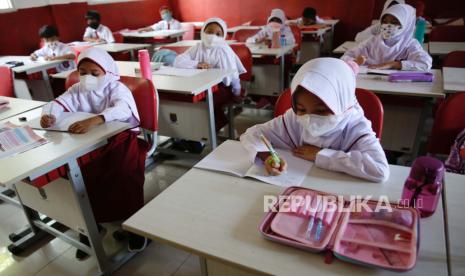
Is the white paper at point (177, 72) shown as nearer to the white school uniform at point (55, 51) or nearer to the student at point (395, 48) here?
the student at point (395, 48)

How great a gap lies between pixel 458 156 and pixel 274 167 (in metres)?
0.99

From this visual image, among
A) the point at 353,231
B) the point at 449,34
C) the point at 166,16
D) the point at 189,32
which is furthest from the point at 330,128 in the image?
the point at 166,16

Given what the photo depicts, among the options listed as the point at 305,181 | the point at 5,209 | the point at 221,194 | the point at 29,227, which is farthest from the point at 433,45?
the point at 5,209

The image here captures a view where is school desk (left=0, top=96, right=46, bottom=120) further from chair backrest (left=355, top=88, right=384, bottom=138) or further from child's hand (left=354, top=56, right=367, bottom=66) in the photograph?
child's hand (left=354, top=56, right=367, bottom=66)

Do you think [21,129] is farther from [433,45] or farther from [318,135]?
[433,45]

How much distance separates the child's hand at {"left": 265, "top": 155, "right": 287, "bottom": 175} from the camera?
3.62 ft

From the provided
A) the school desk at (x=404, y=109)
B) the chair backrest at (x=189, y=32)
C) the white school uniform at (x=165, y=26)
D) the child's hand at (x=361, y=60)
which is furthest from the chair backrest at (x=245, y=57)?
the white school uniform at (x=165, y=26)

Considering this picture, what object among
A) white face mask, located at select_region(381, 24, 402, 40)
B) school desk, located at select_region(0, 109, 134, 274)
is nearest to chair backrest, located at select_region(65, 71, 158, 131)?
school desk, located at select_region(0, 109, 134, 274)

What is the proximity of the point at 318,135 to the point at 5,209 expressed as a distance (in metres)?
2.32

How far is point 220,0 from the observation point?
696cm

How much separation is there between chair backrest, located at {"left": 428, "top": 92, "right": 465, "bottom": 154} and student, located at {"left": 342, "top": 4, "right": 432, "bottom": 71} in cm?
95

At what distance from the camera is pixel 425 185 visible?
864mm

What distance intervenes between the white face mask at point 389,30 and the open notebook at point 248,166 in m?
1.78

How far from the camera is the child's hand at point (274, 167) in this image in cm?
110
